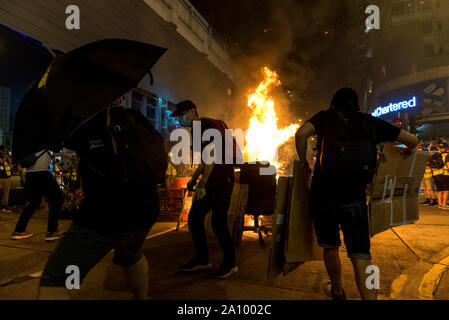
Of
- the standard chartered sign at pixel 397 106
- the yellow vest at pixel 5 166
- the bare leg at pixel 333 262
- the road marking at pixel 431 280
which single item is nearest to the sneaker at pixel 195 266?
the bare leg at pixel 333 262

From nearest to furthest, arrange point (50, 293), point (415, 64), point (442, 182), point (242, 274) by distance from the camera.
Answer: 1. point (50, 293)
2. point (242, 274)
3. point (442, 182)
4. point (415, 64)

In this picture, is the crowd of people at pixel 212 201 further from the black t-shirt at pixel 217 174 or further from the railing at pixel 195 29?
the railing at pixel 195 29

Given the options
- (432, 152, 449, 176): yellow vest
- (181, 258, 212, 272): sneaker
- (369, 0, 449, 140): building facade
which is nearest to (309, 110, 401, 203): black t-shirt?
(181, 258, 212, 272): sneaker

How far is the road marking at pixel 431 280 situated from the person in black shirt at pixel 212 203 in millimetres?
1889

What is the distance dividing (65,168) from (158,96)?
33.2 feet

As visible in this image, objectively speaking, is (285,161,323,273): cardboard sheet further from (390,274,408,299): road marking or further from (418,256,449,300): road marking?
(418,256,449,300): road marking

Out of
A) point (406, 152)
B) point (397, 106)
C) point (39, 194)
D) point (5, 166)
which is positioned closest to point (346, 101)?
point (406, 152)

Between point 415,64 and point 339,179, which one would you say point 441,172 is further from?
point 415,64

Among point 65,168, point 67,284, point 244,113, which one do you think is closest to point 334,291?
point 67,284

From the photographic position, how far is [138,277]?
1853 mm

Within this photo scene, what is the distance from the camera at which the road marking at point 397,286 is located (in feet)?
8.73

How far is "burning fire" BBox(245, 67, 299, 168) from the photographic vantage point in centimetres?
2080

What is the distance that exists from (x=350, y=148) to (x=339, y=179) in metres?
0.26
